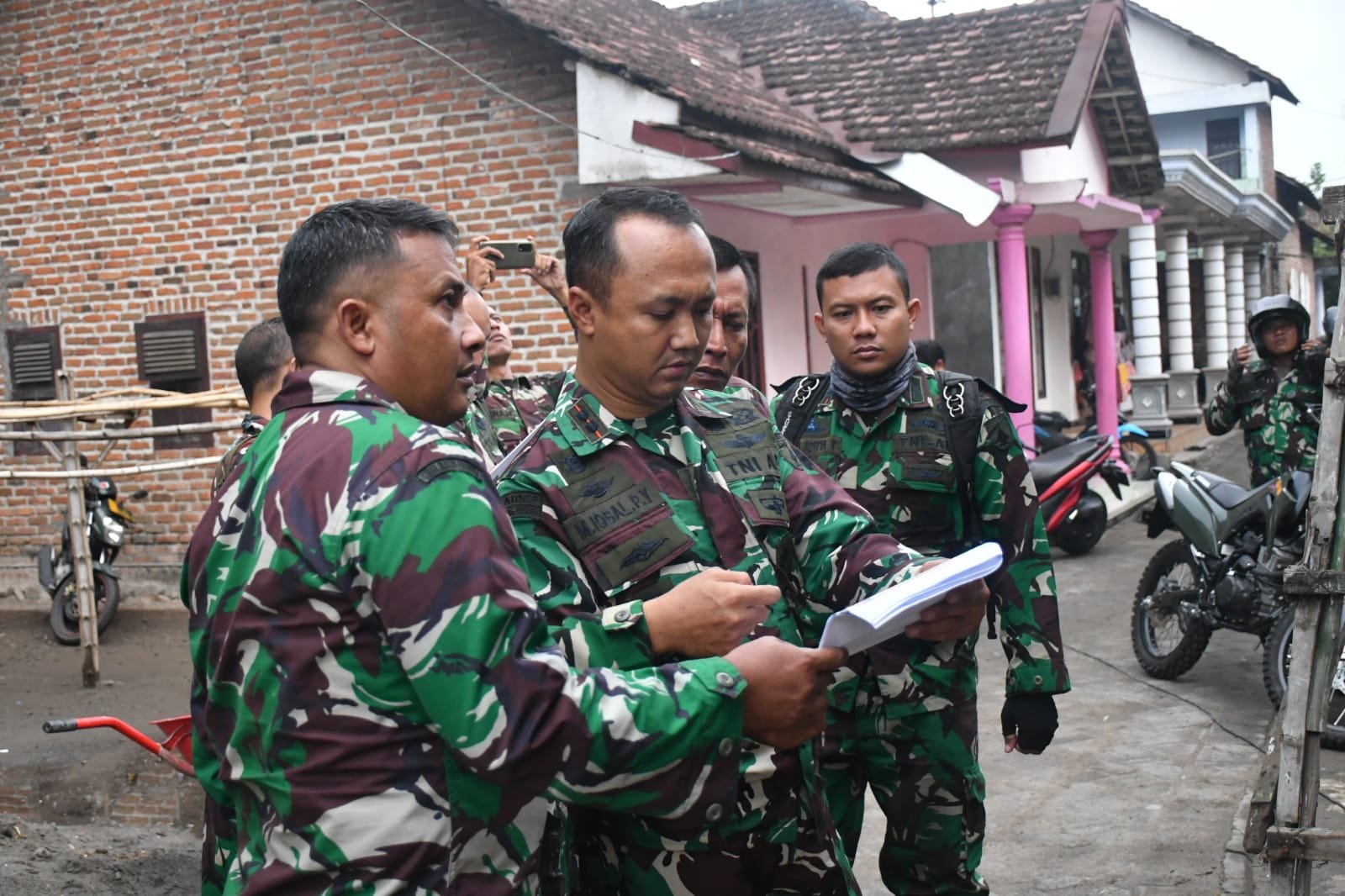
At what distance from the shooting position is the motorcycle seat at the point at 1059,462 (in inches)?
382

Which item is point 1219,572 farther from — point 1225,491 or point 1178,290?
point 1178,290

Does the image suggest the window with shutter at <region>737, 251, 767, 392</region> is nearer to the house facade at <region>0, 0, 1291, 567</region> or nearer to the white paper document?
the house facade at <region>0, 0, 1291, 567</region>

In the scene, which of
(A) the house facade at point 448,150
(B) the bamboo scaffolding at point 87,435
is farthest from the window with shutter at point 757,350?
(B) the bamboo scaffolding at point 87,435

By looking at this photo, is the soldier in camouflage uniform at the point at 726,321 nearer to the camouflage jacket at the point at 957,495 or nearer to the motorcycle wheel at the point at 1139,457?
the camouflage jacket at the point at 957,495

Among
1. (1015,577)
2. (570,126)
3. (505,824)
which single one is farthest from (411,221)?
(570,126)

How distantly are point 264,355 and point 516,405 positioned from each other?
939 millimetres

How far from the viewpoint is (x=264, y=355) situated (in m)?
4.28

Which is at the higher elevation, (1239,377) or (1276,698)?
(1239,377)

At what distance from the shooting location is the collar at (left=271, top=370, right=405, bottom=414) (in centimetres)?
168

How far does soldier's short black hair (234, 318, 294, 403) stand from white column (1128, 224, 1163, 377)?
1592cm

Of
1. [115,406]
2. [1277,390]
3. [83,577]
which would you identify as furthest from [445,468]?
[83,577]

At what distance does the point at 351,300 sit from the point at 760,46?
13.5m

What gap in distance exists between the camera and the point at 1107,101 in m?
14.1

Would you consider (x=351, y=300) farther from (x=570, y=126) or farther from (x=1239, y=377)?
(x=570, y=126)
